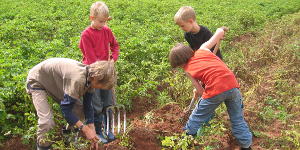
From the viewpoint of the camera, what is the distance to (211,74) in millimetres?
2432

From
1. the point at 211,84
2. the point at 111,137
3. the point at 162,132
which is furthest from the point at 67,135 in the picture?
the point at 211,84

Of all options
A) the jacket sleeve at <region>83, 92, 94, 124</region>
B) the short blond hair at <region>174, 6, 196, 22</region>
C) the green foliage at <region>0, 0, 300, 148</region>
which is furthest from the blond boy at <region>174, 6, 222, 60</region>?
the jacket sleeve at <region>83, 92, 94, 124</region>

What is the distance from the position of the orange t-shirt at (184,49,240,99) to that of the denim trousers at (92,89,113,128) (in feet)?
3.83

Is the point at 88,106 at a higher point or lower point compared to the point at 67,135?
higher

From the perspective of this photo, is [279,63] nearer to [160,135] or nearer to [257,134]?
[257,134]

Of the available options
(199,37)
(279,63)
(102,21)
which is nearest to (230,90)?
(199,37)

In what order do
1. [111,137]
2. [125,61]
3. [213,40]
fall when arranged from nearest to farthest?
[213,40], [111,137], [125,61]

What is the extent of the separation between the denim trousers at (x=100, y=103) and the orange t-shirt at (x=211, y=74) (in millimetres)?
1166

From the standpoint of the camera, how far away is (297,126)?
302 centimetres

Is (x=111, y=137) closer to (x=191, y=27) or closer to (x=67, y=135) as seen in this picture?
(x=67, y=135)

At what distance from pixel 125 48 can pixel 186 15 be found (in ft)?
6.87

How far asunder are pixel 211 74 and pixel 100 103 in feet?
4.67

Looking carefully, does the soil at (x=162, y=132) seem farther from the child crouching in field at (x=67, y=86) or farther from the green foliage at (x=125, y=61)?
the child crouching in field at (x=67, y=86)

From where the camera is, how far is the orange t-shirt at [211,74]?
2.42 meters
